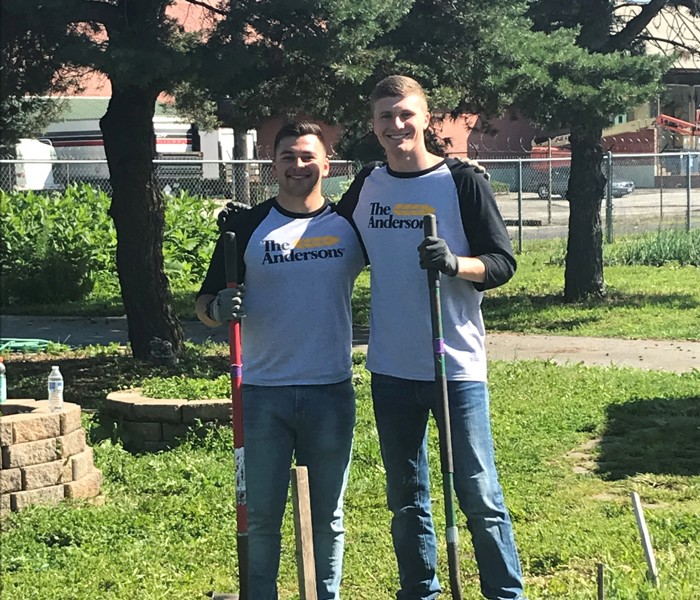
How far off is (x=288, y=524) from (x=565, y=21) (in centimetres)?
992

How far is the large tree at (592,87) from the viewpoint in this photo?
1198 cm

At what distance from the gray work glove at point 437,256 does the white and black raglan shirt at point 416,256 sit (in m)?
0.21

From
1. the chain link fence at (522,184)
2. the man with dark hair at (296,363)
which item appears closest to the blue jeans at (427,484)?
the man with dark hair at (296,363)

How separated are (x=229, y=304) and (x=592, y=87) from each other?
892cm

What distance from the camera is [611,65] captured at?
12375 millimetres

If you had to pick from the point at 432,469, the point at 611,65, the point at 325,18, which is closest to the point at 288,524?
the point at 432,469

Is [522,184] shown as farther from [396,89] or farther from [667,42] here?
[396,89]

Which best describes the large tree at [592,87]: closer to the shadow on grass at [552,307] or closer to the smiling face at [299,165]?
the shadow on grass at [552,307]

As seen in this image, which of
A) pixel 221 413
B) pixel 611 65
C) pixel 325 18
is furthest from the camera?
pixel 611 65

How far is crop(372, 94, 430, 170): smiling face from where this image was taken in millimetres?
4141

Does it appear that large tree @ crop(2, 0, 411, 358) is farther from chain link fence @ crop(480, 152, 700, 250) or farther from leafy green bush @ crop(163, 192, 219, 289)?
chain link fence @ crop(480, 152, 700, 250)

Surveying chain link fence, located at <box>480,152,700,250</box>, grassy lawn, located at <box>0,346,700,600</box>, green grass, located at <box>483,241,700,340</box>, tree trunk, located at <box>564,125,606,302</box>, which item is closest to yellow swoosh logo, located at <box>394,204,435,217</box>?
grassy lawn, located at <box>0,346,700,600</box>

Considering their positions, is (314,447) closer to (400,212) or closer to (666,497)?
(400,212)

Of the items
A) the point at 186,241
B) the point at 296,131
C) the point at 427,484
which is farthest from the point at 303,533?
the point at 186,241
